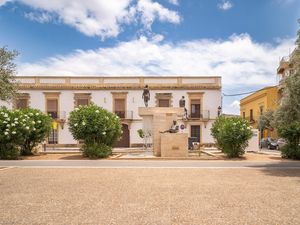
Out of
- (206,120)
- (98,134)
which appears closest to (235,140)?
(98,134)

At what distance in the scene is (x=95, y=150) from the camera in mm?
18812

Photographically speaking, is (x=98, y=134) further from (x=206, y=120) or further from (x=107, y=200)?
(x=206, y=120)

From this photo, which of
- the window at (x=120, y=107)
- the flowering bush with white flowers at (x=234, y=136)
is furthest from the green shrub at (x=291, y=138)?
the window at (x=120, y=107)

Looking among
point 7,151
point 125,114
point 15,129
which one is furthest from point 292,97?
point 125,114

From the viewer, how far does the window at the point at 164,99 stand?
37.6 metres

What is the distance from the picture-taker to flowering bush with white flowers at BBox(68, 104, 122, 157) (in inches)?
733

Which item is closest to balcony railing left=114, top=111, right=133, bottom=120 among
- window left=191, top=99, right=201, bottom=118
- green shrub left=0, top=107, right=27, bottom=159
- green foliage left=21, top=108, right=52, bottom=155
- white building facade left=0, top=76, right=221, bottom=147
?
white building facade left=0, top=76, right=221, bottom=147

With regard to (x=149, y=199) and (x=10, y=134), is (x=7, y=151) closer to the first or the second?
(x=10, y=134)

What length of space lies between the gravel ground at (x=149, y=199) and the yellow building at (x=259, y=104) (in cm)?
3489

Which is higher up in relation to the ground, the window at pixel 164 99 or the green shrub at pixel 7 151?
the window at pixel 164 99

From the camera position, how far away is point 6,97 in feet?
63.7

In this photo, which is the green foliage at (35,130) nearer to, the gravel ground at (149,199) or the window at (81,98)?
the gravel ground at (149,199)

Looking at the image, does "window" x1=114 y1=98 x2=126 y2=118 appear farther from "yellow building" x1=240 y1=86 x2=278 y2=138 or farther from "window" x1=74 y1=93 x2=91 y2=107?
"yellow building" x1=240 y1=86 x2=278 y2=138

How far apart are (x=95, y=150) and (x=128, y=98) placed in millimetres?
19234
